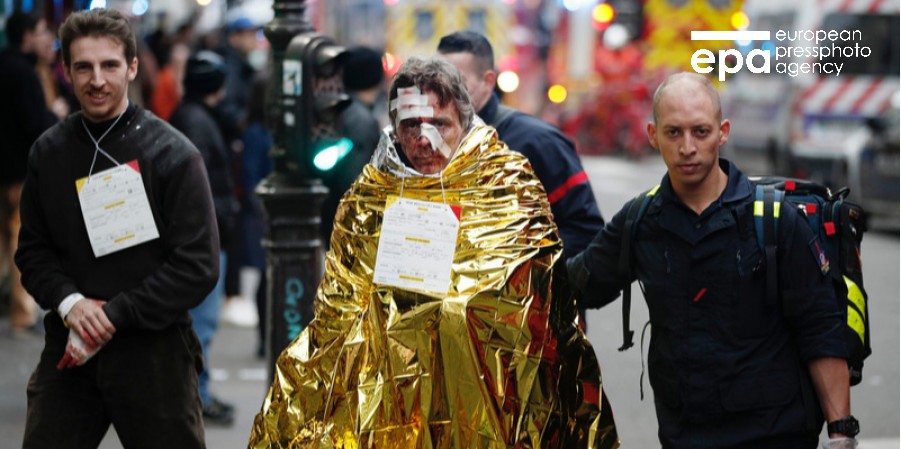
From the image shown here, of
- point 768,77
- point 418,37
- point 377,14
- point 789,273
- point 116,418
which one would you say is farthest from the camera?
point 377,14

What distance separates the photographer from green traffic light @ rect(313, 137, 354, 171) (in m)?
6.86

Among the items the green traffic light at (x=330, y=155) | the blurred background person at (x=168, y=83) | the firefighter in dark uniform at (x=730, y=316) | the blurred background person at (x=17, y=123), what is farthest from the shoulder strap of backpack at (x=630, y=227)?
the blurred background person at (x=168, y=83)

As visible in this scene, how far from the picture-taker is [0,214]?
10141 mm

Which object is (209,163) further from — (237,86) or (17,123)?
(237,86)

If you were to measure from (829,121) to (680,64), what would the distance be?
41.1 ft

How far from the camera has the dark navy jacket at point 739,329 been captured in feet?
13.5

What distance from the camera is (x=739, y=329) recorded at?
4.12m

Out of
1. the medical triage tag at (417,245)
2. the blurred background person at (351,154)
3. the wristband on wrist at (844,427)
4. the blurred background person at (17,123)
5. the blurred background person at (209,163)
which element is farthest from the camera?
the blurred background person at (17,123)

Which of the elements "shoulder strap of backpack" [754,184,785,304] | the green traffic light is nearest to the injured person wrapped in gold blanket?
"shoulder strap of backpack" [754,184,785,304]

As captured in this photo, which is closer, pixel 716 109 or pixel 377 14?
pixel 716 109

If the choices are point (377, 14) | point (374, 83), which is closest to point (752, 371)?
point (374, 83)

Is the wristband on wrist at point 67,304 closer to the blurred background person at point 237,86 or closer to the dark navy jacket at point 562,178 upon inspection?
the dark navy jacket at point 562,178

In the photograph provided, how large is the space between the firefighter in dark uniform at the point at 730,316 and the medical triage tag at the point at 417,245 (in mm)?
630

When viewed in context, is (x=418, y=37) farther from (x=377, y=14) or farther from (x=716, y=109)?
(x=716, y=109)
